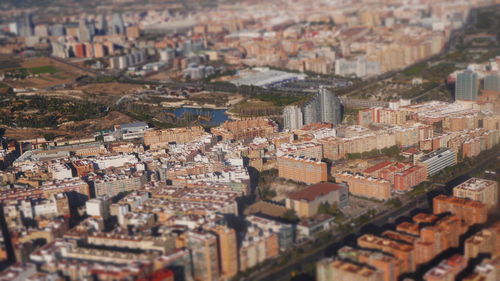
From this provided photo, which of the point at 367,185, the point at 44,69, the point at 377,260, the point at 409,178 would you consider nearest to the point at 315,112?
the point at 409,178

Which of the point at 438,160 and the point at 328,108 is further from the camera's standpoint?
the point at 328,108

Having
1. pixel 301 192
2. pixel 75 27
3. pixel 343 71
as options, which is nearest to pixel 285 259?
pixel 301 192

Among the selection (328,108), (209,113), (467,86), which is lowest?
(209,113)

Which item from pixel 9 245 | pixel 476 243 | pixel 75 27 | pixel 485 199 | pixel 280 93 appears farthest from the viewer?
pixel 75 27

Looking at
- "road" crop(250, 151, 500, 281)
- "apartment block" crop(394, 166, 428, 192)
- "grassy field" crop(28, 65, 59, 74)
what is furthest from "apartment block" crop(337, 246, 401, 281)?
"grassy field" crop(28, 65, 59, 74)

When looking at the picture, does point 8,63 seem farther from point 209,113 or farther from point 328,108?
point 328,108

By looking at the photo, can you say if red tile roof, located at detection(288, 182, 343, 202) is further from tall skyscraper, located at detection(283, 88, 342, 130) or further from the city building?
tall skyscraper, located at detection(283, 88, 342, 130)

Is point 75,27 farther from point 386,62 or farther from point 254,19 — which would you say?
point 386,62
